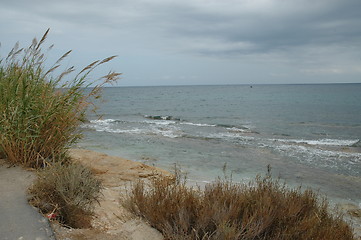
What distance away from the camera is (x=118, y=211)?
420 centimetres

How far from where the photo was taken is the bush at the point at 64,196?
350 cm

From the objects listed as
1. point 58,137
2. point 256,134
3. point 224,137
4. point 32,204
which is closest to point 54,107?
point 58,137

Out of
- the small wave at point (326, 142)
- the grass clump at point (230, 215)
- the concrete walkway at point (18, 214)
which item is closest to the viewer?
the concrete walkway at point (18, 214)

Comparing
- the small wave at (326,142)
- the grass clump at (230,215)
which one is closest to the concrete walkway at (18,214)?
the grass clump at (230,215)

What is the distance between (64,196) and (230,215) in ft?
6.08

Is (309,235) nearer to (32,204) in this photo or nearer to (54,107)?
(32,204)

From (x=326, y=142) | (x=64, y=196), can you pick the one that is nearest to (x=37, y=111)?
(x=64, y=196)

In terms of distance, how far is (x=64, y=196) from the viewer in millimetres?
3459

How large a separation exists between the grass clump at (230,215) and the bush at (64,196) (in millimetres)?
589

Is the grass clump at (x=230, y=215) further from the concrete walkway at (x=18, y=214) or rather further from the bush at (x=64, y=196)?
the concrete walkway at (x=18, y=214)

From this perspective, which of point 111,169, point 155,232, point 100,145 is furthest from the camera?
point 100,145

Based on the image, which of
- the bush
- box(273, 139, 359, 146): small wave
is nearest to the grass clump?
the bush

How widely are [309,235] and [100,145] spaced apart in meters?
11.5

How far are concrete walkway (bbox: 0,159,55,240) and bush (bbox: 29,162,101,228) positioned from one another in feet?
0.49
